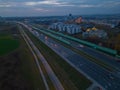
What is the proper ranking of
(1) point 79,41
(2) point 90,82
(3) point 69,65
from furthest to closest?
1. (1) point 79,41
2. (3) point 69,65
3. (2) point 90,82

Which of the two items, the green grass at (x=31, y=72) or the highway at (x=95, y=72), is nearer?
the highway at (x=95, y=72)

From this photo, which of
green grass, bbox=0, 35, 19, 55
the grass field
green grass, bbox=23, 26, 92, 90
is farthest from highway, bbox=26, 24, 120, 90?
green grass, bbox=0, 35, 19, 55

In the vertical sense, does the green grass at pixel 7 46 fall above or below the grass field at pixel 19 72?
below

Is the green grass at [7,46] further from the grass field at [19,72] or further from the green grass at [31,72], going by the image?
the green grass at [31,72]

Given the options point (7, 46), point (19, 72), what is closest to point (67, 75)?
point (19, 72)

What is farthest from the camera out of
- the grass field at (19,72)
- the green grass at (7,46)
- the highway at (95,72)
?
the green grass at (7,46)

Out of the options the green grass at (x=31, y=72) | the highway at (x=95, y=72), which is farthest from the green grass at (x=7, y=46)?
the highway at (x=95, y=72)

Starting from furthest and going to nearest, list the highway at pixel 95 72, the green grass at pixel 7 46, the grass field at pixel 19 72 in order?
the green grass at pixel 7 46 → the grass field at pixel 19 72 → the highway at pixel 95 72

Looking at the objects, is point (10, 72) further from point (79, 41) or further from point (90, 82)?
point (79, 41)

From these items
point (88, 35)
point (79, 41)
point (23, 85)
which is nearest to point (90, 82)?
point (23, 85)

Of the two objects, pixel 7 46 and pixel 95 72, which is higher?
pixel 95 72

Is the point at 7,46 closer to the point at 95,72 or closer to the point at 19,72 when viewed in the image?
the point at 19,72
